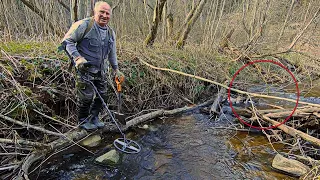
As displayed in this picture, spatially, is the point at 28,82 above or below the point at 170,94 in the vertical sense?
above

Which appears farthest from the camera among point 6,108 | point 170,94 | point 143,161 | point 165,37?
point 165,37

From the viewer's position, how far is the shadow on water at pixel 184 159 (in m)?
3.29

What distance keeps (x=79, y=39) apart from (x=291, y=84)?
8717 mm

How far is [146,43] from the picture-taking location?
7.52m

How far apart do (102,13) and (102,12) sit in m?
0.01

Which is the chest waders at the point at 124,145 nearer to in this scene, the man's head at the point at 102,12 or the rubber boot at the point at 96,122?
the rubber boot at the point at 96,122

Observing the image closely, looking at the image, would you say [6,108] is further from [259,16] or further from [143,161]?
[259,16]

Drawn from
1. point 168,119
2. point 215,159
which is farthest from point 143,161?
point 168,119

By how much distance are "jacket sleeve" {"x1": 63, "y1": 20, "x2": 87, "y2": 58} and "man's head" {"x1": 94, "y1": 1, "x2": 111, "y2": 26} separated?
0.21m

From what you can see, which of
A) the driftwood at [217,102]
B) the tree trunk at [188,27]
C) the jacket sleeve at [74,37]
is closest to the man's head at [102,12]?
the jacket sleeve at [74,37]

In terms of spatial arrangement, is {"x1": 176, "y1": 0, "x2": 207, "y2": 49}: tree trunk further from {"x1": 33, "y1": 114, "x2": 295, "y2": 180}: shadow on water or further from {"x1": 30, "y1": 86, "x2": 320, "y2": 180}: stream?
{"x1": 33, "y1": 114, "x2": 295, "y2": 180}: shadow on water

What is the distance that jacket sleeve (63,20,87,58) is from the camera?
124 inches

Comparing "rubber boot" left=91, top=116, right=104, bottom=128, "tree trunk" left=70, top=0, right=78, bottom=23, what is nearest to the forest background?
"tree trunk" left=70, top=0, right=78, bottom=23

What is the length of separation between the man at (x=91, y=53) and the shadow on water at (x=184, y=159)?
68cm
